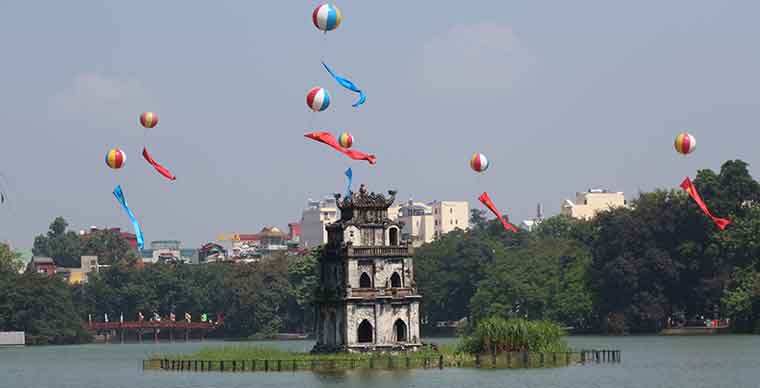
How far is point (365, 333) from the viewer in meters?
97.3

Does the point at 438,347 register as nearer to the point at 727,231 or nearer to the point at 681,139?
the point at 681,139

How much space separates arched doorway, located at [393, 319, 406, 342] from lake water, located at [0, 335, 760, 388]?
4025 millimetres

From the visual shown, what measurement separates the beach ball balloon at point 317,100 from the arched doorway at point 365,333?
12.0 metres

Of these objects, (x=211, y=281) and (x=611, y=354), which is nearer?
(x=611, y=354)

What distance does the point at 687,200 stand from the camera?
14600 cm

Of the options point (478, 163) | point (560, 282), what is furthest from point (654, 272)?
point (478, 163)

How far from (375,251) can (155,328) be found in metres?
94.0

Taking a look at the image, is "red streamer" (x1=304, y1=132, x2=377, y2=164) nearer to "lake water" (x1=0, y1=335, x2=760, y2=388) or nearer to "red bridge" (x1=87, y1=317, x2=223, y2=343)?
"lake water" (x1=0, y1=335, x2=760, y2=388)

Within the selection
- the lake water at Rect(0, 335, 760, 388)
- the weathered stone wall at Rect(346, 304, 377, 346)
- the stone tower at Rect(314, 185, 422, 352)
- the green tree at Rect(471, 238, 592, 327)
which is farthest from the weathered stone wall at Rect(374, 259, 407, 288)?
the green tree at Rect(471, 238, 592, 327)

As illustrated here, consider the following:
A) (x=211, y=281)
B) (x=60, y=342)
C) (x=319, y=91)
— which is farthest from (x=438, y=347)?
(x=211, y=281)

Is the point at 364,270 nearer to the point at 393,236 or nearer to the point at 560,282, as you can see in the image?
the point at 393,236

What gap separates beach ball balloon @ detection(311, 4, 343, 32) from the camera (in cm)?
8600

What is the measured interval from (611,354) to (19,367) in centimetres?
4099

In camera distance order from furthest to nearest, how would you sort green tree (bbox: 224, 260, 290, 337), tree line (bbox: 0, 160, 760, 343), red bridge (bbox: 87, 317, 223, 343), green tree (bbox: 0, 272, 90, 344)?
red bridge (bbox: 87, 317, 223, 343) < green tree (bbox: 224, 260, 290, 337) < green tree (bbox: 0, 272, 90, 344) < tree line (bbox: 0, 160, 760, 343)
